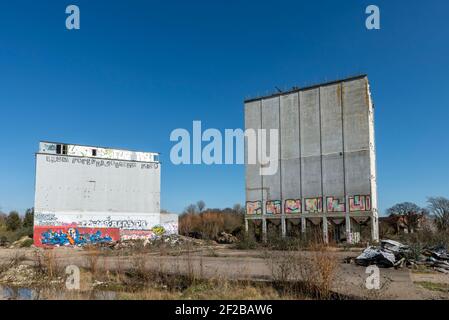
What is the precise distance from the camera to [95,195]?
56.2m

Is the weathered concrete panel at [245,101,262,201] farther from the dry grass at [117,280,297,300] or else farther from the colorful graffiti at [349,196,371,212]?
the dry grass at [117,280,297,300]

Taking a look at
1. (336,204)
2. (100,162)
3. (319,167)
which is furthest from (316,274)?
(100,162)

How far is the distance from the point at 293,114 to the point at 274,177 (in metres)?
8.77

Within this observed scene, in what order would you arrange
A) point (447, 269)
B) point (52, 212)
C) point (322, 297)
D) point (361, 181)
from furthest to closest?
point (52, 212) → point (361, 181) → point (447, 269) → point (322, 297)

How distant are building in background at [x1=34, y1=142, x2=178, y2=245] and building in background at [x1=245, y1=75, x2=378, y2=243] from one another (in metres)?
15.4

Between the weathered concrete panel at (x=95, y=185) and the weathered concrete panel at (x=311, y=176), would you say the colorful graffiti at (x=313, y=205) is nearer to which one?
the weathered concrete panel at (x=311, y=176)

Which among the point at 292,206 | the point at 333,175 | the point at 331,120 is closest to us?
the point at 333,175

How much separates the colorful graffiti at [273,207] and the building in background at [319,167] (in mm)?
79

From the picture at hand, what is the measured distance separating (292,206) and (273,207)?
2.84 meters

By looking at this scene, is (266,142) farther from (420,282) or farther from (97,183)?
(420,282)

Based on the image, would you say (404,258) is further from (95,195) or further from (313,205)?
(95,195)

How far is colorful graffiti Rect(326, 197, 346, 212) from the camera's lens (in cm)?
4956
